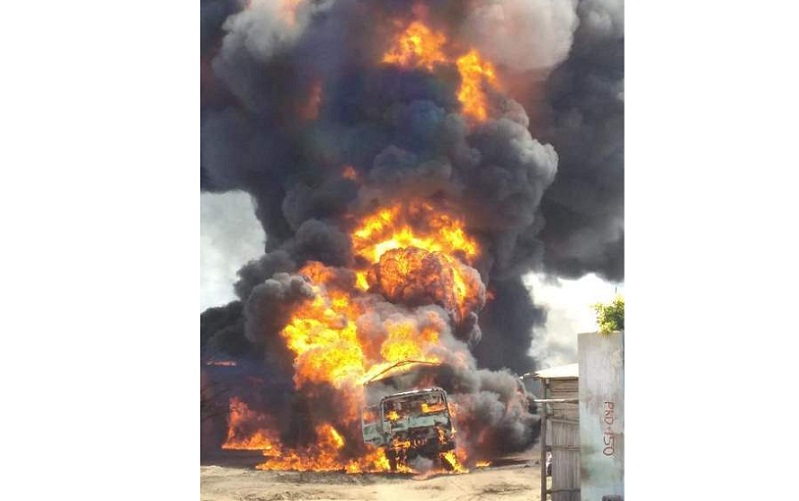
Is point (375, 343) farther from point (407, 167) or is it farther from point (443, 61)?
point (443, 61)

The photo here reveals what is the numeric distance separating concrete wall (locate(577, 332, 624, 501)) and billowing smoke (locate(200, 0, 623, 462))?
0.69 m

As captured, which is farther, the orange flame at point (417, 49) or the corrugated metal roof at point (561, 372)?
the orange flame at point (417, 49)

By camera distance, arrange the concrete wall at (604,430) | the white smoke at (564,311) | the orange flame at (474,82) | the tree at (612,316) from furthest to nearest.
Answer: the orange flame at (474,82) → the white smoke at (564,311) → the tree at (612,316) → the concrete wall at (604,430)

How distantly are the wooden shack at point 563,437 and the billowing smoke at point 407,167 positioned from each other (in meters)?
0.37

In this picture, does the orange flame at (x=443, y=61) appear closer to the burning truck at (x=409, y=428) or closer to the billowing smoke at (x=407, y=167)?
the billowing smoke at (x=407, y=167)

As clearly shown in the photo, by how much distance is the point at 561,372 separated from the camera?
8180mm

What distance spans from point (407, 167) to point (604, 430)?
9.13 ft

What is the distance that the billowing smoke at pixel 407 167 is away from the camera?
27.4 feet

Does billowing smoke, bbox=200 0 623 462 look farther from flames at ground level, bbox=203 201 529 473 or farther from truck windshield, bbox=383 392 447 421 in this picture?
truck windshield, bbox=383 392 447 421

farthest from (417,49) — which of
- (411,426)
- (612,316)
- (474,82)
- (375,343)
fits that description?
(411,426)

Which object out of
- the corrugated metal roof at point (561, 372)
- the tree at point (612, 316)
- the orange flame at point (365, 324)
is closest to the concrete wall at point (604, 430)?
the tree at point (612, 316)
